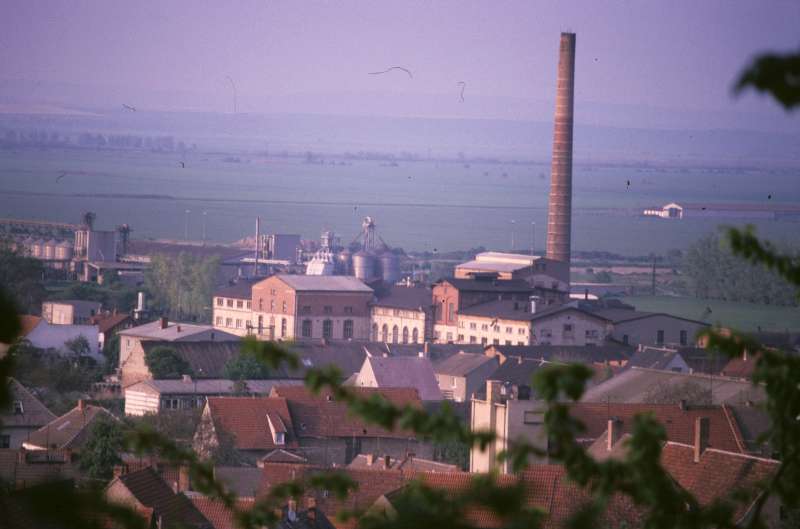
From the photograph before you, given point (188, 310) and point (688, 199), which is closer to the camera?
point (188, 310)

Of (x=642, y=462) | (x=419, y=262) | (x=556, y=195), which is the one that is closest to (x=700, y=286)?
(x=556, y=195)

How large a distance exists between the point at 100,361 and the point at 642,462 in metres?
38.8

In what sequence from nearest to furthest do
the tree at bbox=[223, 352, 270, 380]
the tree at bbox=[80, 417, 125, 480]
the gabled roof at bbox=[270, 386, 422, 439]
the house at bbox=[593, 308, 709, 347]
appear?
the tree at bbox=[80, 417, 125, 480] < the gabled roof at bbox=[270, 386, 422, 439] < the tree at bbox=[223, 352, 270, 380] < the house at bbox=[593, 308, 709, 347]

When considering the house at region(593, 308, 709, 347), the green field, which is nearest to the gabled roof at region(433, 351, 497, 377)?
the house at region(593, 308, 709, 347)

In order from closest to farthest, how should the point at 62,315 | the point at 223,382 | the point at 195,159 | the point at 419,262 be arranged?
the point at 223,382 < the point at 62,315 < the point at 419,262 < the point at 195,159

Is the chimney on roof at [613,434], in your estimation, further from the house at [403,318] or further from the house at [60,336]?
the house at [403,318]

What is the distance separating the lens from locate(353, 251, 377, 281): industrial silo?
64.8 meters

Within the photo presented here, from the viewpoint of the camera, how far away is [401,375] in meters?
35.3

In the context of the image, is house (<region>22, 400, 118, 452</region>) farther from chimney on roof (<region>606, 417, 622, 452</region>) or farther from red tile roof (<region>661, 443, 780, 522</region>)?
red tile roof (<region>661, 443, 780, 522</region>)

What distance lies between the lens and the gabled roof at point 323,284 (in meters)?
52.5

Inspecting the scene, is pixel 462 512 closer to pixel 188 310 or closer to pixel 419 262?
pixel 188 310

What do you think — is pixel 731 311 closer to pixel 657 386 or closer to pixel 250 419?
pixel 657 386

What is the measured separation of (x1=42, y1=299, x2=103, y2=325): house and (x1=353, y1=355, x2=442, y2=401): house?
51.6 feet

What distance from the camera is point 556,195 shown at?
59.9 m
